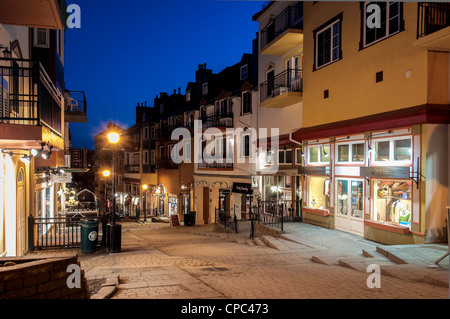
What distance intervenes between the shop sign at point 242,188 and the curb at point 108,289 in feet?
50.5

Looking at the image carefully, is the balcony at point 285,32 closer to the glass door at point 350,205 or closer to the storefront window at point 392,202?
the glass door at point 350,205

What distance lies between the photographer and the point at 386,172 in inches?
438

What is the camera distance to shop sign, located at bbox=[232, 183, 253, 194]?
22.2 metres

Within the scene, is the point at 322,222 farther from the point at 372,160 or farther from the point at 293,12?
the point at 293,12

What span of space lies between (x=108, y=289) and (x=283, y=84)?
1413 cm

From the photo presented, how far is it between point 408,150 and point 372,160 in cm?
146

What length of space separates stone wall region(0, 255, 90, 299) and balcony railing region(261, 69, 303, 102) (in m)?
13.8

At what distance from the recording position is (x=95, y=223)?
457 inches

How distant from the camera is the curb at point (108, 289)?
241 inches

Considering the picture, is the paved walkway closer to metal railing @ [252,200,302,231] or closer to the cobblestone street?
the cobblestone street

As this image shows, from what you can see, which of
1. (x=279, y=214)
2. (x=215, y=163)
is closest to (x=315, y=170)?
(x=279, y=214)

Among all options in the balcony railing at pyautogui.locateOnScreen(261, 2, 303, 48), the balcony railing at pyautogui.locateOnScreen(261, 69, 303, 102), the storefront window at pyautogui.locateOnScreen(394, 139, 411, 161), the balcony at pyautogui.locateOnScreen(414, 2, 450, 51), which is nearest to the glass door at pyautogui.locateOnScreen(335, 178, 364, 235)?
the storefront window at pyautogui.locateOnScreen(394, 139, 411, 161)

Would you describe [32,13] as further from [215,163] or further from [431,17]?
[215,163]

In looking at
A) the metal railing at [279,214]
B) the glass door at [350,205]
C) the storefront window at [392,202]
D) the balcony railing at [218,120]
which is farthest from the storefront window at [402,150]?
the balcony railing at [218,120]
